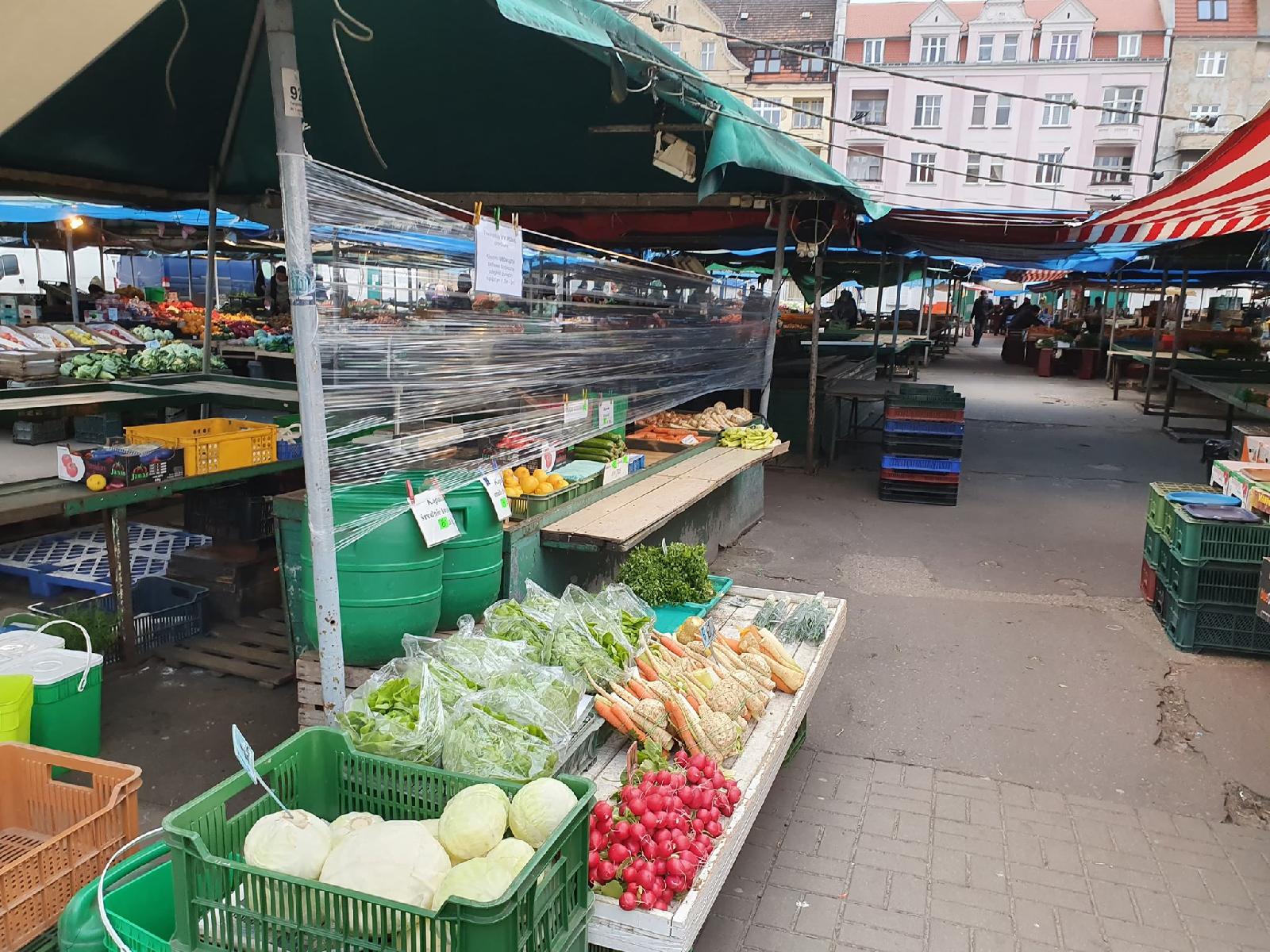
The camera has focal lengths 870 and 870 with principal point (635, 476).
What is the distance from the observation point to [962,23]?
4841cm

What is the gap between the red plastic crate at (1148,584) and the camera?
6.63 meters

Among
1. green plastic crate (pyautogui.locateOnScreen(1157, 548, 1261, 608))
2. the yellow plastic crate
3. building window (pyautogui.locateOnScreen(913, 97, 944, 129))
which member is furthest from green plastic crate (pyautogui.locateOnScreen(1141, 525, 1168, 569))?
building window (pyautogui.locateOnScreen(913, 97, 944, 129))

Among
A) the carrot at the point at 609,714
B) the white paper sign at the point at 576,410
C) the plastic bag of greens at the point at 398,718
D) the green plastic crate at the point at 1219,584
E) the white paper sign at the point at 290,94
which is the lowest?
the green plastic crate at the point at 1219,584

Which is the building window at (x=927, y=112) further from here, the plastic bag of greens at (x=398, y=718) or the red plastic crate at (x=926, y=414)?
the plastic bag of greens at (x=398, y=718)

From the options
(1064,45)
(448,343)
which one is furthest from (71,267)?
(1064,45)

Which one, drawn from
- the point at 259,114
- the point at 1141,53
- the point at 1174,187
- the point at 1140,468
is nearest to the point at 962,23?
the point at 1141,53

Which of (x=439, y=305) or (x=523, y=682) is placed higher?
(x=439, y=305)

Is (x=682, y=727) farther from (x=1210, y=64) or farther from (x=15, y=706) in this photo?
(x=1210, y=64)

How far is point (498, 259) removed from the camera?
12.5ft

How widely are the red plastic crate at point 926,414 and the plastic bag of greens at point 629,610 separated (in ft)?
20.1

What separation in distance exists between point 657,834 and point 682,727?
61 centimetres

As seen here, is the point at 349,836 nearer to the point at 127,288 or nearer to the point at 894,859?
the point at 894,859

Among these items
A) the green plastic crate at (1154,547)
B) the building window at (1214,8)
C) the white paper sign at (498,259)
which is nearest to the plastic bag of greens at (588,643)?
the white paper sign at (498,259)

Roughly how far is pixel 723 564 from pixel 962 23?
5157 cm
